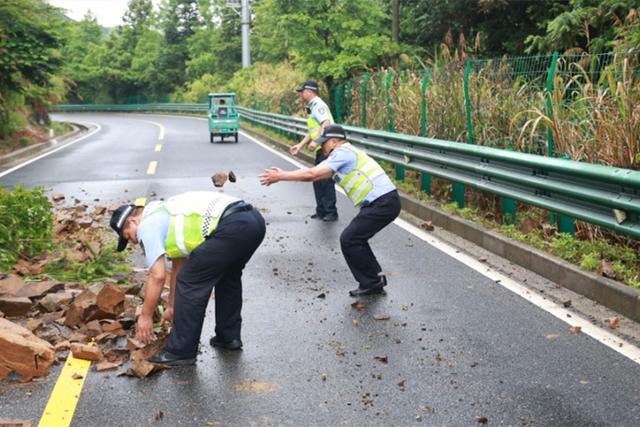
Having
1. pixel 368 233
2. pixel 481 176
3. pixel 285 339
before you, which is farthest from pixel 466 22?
pixel 285 339

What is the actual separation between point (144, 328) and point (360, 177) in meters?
2.65

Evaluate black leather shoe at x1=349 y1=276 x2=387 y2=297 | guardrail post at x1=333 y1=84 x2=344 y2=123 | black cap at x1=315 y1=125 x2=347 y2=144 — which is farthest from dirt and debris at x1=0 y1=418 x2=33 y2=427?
guardrail post at x1=333 y1=84 x2=344 y2=123

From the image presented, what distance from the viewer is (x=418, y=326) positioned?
18.8 ft

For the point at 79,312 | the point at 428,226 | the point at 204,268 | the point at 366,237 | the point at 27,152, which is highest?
the point at 204,268

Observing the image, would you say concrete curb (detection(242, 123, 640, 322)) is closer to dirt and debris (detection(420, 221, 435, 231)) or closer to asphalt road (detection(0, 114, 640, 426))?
dirt and debris (detection(420, 221, 435, 231))

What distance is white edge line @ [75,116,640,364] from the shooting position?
5.08 m

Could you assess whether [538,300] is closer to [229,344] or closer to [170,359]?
[229,344]

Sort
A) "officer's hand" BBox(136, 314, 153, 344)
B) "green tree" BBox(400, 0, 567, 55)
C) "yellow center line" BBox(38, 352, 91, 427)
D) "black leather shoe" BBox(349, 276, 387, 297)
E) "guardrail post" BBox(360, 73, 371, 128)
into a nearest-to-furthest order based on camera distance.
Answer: "yellow center line" BBox(38, 352, 91, 427), "officer's hand" BBox(136, 314, 153, 344), "black leather shoe" BBox(349, 276, 387, 297), "guardrail post" BBox(360, 73, 371, 128), "green tree" BBox(400, 0, 567, 55)

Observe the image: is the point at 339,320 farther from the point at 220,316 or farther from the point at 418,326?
the point at 220,316

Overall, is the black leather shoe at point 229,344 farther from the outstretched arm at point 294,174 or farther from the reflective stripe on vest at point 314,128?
the reflective stripe on vest at point 314,128

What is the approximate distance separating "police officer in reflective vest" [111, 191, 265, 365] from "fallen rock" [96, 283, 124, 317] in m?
0.84

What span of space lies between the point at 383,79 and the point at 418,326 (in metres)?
9.71

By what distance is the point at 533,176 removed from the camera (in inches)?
301

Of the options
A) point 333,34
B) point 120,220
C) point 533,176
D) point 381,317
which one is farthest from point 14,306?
point 333,34
